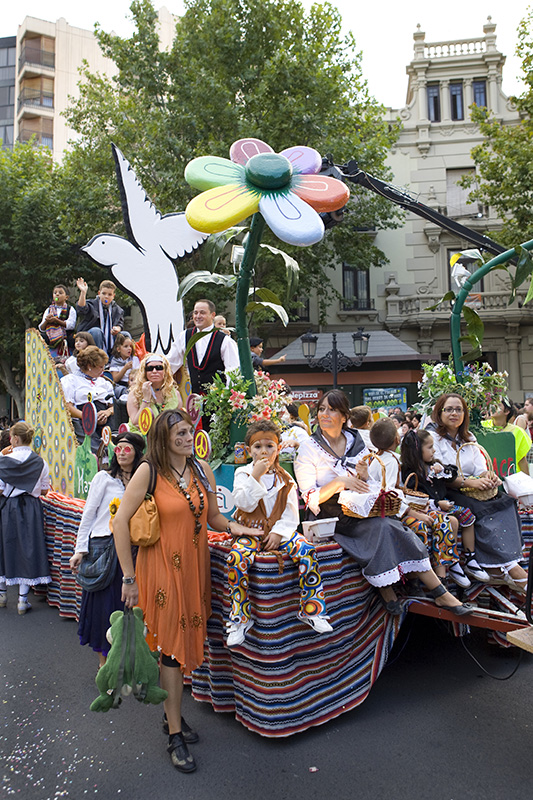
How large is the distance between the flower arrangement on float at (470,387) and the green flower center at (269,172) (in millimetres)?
2366

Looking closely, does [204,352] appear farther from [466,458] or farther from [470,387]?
[470,387]

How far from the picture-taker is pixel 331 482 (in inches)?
146

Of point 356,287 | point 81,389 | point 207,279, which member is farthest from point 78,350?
point 356,287

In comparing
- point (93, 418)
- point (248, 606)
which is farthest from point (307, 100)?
point (248, 606)

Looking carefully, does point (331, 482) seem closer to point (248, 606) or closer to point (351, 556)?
point (351, 556)

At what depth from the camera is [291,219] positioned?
3.79 m

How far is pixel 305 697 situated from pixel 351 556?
31.6 inches

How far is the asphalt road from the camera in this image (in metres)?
2.87

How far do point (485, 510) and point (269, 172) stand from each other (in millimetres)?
2676

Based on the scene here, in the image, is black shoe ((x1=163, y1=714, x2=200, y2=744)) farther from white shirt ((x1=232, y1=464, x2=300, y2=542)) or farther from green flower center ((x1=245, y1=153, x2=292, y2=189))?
green flower center ((x1=245, y1=153, x2=292, y2=189))

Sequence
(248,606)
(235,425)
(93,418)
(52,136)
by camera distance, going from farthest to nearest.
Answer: (52,136)
(93,418)
(235,425)
(248,606)

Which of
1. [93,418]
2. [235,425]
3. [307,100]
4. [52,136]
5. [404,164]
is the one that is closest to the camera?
[235,425]

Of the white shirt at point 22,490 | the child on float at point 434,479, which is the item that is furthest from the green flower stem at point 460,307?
the white shirt at point 22,490

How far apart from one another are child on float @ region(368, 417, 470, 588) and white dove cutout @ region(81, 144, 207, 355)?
9.39 feet
